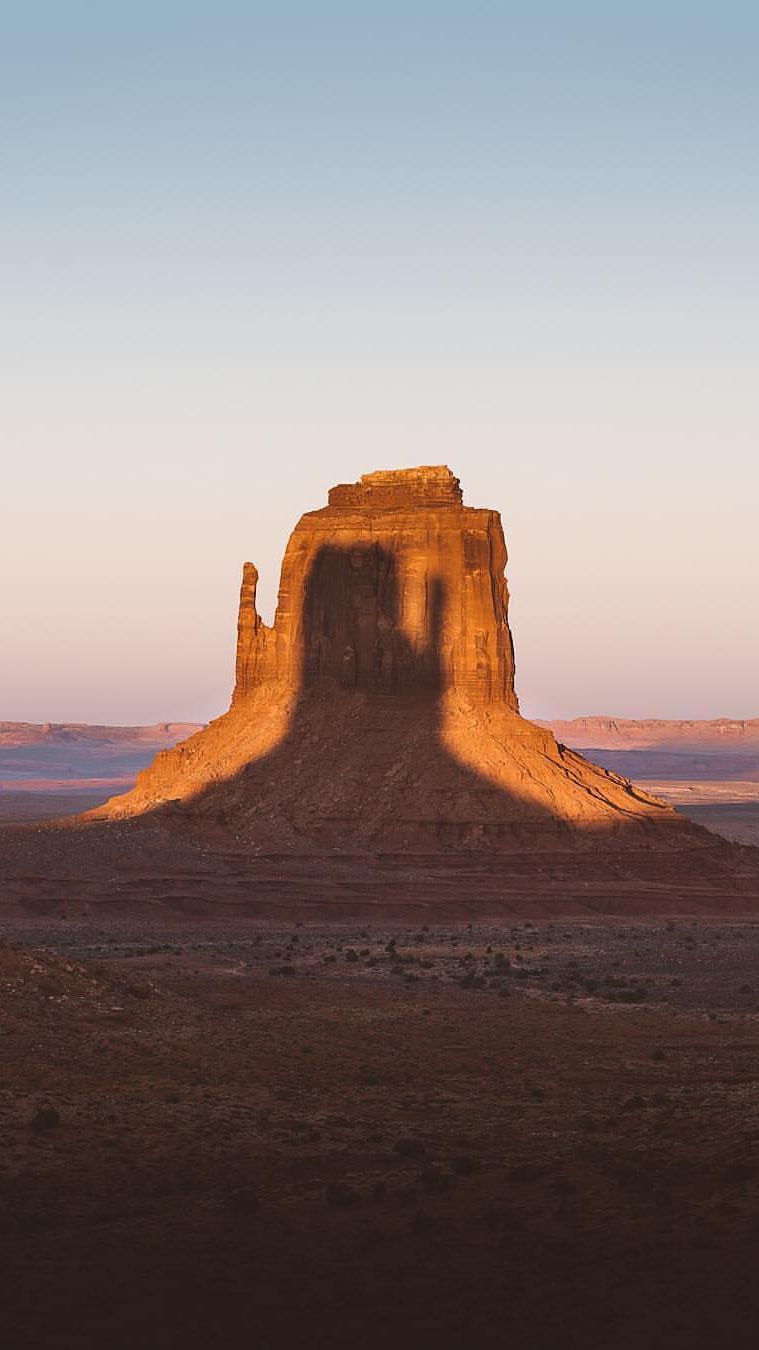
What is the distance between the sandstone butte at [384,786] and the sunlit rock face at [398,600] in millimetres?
101

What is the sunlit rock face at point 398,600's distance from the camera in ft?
296

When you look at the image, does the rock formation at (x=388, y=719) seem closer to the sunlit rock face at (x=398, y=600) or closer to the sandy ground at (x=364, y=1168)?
the sunlit rock face at (x=398, y=600)

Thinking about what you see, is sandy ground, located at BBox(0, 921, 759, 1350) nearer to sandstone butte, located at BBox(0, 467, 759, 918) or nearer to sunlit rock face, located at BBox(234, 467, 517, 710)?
sandstone butte, located at BBox(0, 467, 759, 918)

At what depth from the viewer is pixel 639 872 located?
79.3 m

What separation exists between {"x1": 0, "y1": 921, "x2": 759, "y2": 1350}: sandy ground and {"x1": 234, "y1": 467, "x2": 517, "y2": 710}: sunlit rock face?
161 ft

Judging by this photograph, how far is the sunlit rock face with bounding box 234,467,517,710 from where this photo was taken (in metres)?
90.2

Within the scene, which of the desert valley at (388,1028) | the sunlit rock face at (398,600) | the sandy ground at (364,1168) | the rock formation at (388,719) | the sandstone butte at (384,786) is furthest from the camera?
the sunlit rock face at (398,600)

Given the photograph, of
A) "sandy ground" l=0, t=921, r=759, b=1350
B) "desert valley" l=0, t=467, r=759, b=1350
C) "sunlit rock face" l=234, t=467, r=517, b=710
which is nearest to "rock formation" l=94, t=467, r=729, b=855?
"sunlit rock face" l=234, t=467, r=517, b=710

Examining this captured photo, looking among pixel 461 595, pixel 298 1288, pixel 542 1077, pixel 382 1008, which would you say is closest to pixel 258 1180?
pixel 298 1288

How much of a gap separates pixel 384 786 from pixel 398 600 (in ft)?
38.9

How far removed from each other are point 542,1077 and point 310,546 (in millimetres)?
65970

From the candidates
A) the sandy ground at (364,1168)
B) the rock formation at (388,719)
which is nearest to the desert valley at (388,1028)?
the sandy ground at (364,1168)

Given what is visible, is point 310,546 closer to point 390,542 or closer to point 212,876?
point 390,542

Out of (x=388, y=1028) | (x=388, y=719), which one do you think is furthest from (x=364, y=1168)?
(x=388, y=719)
